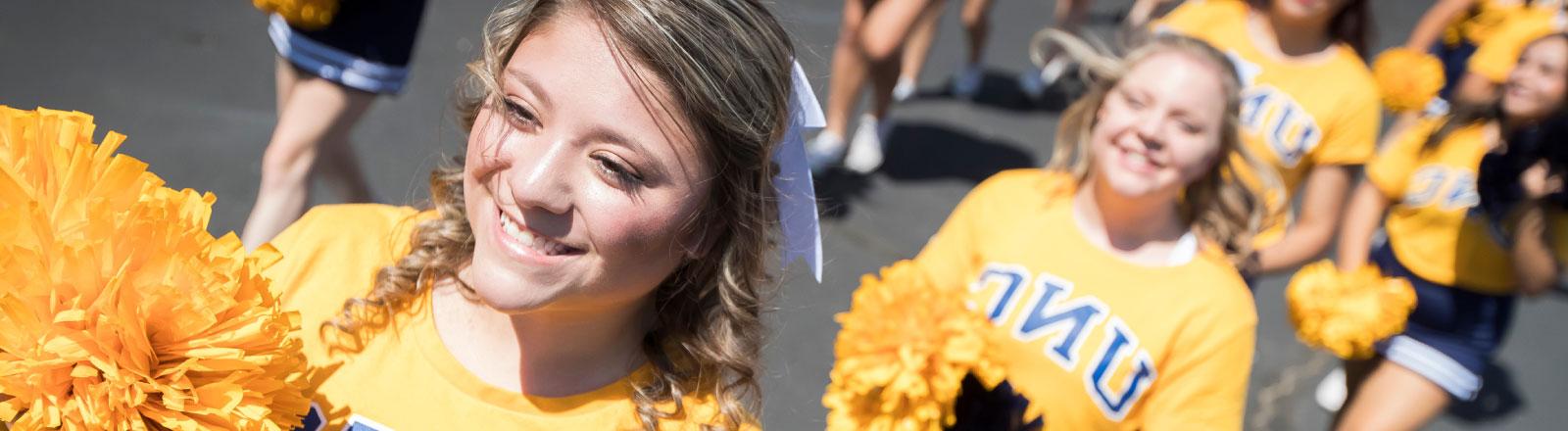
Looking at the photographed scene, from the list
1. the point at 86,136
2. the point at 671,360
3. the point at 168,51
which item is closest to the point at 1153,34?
the point at 671,360

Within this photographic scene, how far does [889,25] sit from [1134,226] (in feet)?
6.97

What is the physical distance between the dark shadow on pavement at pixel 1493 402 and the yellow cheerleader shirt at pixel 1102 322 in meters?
2.26

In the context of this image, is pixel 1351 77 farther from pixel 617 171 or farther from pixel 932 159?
pixel 617 171

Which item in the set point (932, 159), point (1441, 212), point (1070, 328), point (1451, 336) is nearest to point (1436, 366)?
point (1451, 336)

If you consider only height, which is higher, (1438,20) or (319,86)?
(319,86)

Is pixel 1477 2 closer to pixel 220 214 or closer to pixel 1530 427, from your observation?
pixel 1530 427

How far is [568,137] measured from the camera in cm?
141

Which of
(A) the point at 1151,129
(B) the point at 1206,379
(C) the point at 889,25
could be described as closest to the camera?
(B) the point at 1206,379

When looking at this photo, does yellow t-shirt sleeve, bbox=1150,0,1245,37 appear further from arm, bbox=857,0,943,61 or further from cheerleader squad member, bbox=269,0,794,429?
cheerleader squad member, bbox=269,0,794,429

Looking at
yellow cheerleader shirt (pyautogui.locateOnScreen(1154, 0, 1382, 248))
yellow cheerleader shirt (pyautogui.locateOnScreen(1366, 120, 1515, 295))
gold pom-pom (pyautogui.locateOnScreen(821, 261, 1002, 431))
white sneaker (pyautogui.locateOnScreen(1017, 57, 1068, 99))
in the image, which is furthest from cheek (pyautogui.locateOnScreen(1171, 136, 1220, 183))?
white sneaker (pyautogui.locateOnScreen(1017, 57, 1068, 99))

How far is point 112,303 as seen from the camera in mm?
1177

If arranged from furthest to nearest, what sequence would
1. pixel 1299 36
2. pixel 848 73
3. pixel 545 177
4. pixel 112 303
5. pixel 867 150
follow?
pixel 867 150 → pixel 848 73 → pixel 1299 36 → pixel 545 177 → pixel 112 303

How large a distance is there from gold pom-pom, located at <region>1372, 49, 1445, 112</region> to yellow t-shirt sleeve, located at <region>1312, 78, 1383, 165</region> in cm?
112

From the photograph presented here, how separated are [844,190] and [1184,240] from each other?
2401mm
